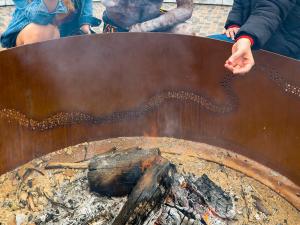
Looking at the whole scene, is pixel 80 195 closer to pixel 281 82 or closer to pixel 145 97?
pixel 145 97

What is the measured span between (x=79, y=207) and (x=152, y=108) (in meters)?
1.11

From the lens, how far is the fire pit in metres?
2.50

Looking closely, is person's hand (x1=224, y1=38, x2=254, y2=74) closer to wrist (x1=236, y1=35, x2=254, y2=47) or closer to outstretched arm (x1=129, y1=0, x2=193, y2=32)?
wrist (x1=236, y1=35, x2=254, y2=47)

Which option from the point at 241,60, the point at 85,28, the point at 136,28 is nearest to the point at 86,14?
the point at 85,28

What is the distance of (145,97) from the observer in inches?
117

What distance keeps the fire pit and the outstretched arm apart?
1.14m

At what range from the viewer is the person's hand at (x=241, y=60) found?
2.14 metres

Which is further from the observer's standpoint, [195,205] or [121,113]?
[121,113]

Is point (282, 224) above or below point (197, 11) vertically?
below

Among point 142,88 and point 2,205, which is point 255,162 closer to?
point 142,88

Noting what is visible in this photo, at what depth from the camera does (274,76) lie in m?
2.49

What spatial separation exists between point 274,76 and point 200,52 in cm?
59

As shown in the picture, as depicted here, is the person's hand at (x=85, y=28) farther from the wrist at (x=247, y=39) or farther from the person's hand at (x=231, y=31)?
the wrist at (x=247, y=39)

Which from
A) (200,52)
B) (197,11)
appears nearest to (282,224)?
(200,52)
